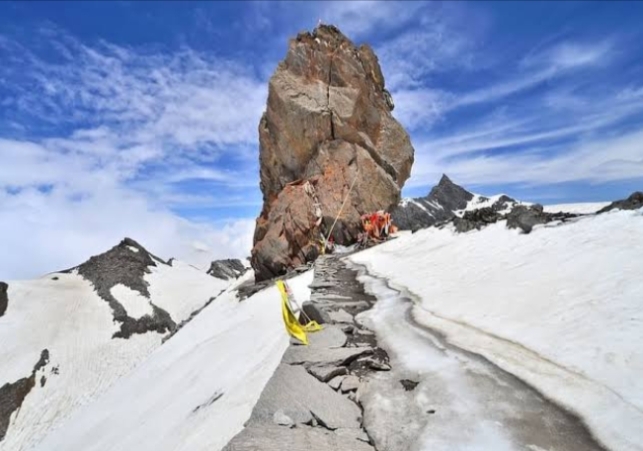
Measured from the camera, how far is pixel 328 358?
212 inches

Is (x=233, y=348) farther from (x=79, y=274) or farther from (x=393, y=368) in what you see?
(x=79, y=274)

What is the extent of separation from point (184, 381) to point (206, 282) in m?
52.9

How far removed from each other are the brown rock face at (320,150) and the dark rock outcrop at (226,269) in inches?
2071

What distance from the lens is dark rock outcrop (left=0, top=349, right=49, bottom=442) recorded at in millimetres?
28425

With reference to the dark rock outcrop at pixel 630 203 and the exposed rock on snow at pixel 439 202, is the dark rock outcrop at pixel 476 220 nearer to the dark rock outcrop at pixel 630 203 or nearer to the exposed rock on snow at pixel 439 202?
the dark rock outcrop at pixel 630 203

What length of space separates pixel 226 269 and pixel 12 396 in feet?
192

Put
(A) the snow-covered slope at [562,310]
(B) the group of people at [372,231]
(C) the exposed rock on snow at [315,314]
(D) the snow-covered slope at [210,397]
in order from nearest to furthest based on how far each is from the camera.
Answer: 1. (A) the snow-covered slope at [562,310]
2. (D) the snow-covered slope at [210,397]
3. (C) the exposed rock on snow at [315,314]
4. (B) the group of people at [372,231]

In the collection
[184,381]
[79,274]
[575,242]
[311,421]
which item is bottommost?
[184,381]

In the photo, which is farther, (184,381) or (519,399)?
(184,381)

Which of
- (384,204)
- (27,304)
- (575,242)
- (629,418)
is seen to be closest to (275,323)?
(629,418)

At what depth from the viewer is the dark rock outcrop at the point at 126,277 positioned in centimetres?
4211

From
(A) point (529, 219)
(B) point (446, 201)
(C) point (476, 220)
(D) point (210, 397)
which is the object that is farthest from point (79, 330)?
(B) point (446, 201)

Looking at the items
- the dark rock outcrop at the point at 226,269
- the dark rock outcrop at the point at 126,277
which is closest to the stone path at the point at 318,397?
the dark rock outcrop at the point at 126,277

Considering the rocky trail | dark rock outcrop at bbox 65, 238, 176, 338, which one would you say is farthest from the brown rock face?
dark rock outcrop at bbox 65, 238, 176, 338
